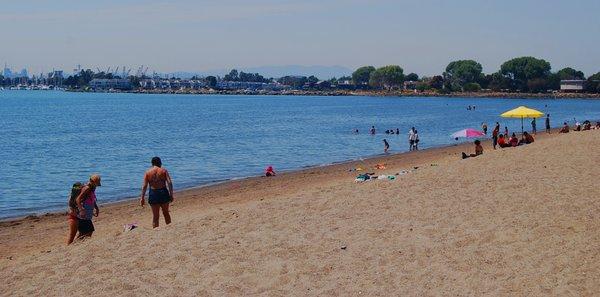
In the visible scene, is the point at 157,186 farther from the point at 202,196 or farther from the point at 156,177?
the point at 202,196

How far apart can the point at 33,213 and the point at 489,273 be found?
16.2 m

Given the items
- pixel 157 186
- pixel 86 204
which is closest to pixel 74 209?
pixel 86 204

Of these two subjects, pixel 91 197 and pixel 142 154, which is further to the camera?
pixel 142 154

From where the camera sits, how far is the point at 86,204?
13.0 metres

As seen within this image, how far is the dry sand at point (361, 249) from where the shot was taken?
9.30 meters

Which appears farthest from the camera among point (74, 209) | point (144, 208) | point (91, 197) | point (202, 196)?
point (202, 196)

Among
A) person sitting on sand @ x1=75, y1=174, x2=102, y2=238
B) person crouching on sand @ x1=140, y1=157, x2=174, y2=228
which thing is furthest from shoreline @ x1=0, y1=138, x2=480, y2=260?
person crouching on sand @ x1=140, y1=157, x2=174, y2=228

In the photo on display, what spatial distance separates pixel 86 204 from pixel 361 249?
527 cm

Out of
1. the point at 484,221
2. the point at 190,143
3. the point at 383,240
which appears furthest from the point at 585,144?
the point at 190,143

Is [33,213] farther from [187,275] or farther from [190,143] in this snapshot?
[190,143]

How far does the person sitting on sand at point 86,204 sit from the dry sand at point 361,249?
3.50ft

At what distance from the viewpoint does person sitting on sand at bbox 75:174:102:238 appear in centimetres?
1285

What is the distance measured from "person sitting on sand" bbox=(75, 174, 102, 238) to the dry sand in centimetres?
107

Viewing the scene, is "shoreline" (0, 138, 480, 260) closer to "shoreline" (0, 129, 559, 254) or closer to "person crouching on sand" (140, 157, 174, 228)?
"shoreline" (0, 129, 559, 254)
